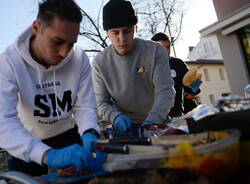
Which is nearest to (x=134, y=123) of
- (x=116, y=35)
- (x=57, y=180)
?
(x=116, y=35)

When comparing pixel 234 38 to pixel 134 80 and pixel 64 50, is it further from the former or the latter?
pixel 64 50

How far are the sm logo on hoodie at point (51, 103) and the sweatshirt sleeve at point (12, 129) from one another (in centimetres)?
15

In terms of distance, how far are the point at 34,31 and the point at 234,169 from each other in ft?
4.56

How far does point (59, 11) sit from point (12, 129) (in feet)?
1.94

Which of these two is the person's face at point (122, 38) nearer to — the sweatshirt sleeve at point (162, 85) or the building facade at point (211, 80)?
the sweatshirt sleeve at point (162, 85)

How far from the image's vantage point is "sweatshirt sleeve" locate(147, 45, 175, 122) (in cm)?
236

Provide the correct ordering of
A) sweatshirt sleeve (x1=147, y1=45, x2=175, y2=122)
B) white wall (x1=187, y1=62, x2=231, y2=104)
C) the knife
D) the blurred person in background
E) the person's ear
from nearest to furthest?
the knife < the person's ear < sweatshirt sleeve (x1=147, y1=45, x2=175, y2=122) < the blurred person in background < white wall (x1=187, y1=62, x2=231, y2=104)

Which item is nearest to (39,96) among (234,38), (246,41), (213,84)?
(246,41)

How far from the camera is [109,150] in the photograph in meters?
1.01

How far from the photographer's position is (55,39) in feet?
5.51

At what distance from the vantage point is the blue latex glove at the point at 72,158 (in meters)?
1.30

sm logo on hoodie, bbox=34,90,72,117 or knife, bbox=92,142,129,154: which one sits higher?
sm logo on hoodie, bbox=34,90,72,117

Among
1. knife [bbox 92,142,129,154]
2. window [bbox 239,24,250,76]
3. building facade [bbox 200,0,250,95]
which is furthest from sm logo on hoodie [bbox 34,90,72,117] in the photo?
window [bbox 239,24,250,76]

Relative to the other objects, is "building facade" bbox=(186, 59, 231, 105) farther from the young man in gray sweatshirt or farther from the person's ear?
the person's ear
